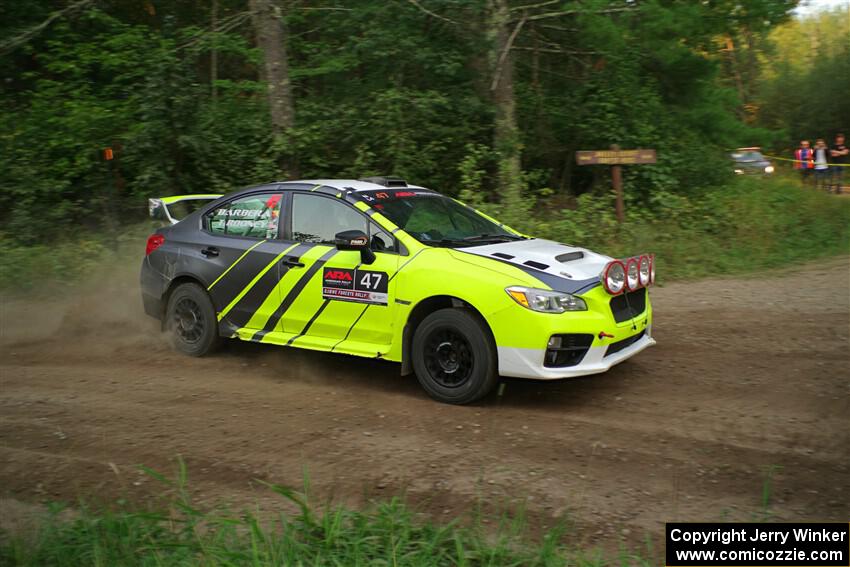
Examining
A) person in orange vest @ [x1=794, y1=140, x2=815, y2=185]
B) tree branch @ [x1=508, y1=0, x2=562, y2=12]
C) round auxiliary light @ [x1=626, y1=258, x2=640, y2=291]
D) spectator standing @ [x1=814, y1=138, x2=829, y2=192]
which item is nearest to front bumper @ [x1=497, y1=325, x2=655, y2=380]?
round auxiliary light @ [x1=626, y1=258, x2=640, y2=291]

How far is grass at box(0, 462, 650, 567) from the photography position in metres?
3.88

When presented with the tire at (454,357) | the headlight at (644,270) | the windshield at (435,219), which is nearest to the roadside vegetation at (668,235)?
the windshield at (435,219)

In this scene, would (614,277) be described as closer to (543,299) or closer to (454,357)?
(543,299)

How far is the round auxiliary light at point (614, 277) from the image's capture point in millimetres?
6379

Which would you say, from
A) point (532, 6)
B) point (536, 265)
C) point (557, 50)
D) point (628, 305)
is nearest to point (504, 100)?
point (532, 6)

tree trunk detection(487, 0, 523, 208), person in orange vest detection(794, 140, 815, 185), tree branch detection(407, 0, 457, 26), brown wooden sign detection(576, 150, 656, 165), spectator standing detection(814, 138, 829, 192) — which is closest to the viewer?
brown wooden sign detection(576, 150, 656, 165)

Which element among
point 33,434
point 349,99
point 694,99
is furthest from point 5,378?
point 694,99

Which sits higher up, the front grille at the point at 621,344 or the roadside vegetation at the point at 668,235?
the roadside vegetation at the point at 668,235

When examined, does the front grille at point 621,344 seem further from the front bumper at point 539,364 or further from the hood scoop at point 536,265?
the hood scoop at point 536,265

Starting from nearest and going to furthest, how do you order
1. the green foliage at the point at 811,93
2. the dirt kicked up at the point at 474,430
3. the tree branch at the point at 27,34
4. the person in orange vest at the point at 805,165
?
the dirt kicked up at the point at 474,430 → the tree branch at the point at 27,34 → the person in orange vest at the point at 805,165 → the green foliage at the point at 811,93

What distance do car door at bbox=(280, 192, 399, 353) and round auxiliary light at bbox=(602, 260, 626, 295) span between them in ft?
5.69

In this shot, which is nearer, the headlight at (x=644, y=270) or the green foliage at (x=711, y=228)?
the headlight at (x=644, y=270)

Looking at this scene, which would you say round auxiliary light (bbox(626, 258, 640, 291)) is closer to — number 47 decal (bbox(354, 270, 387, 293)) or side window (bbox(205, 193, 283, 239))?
number 47 decal (bbox(354, 270, 387, 293))

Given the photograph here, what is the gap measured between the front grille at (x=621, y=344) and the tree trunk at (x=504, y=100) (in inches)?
283
